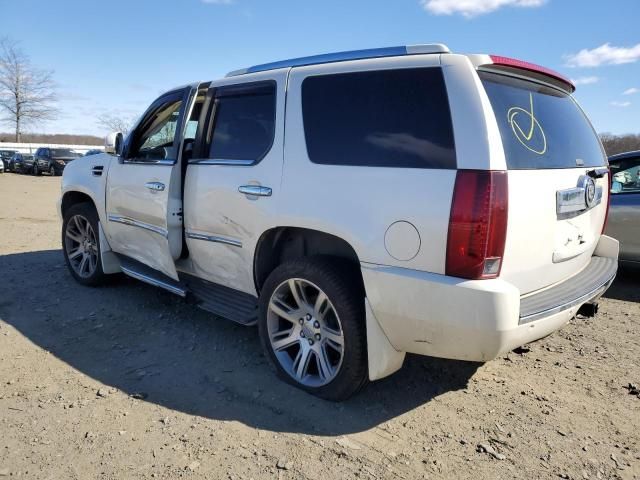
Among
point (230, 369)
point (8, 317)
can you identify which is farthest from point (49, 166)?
point (230, 369)

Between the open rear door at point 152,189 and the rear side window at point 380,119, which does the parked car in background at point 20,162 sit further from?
the rear side window at point 380,119

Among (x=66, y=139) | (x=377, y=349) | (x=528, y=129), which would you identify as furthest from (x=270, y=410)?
(x=66, y=139)

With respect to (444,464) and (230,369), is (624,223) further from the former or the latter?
(230,369)

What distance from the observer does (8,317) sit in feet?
14.5

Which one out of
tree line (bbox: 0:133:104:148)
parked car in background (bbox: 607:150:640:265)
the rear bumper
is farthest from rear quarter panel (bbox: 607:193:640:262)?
tree line (bbox: 0:133:104:148)

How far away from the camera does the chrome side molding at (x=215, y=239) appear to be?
353cm

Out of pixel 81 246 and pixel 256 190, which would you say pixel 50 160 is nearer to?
pixel 81 246

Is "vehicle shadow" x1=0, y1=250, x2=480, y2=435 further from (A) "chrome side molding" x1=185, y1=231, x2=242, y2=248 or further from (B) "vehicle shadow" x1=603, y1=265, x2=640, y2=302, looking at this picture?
(B) "vehicle shadow" x1=603, y1=265, x2=640, y2=302

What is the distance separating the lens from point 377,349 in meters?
2.74

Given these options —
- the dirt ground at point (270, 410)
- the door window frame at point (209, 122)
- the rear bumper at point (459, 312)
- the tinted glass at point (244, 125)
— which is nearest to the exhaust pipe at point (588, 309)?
the rear bumper at point (459, 312)

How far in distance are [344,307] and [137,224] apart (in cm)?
247

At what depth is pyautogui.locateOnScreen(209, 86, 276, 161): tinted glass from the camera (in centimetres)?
340

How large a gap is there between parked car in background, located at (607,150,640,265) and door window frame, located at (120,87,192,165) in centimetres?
480

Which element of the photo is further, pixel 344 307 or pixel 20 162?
pixel 20 162
